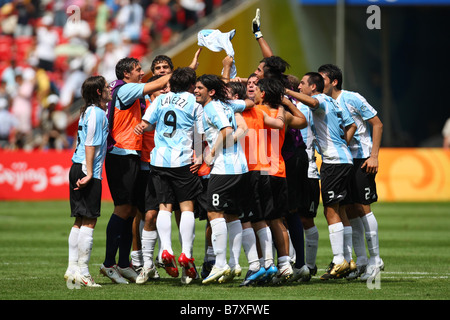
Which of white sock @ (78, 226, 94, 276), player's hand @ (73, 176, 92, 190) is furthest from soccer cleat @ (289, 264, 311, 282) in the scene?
player's hand @ (73, 176, 92, 190)

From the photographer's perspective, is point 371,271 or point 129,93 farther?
point 371,271

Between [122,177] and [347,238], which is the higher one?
[122,177]

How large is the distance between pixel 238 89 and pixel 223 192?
1.45 m

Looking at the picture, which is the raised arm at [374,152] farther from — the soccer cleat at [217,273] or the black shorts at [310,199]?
the soccer cleat at [217,273]

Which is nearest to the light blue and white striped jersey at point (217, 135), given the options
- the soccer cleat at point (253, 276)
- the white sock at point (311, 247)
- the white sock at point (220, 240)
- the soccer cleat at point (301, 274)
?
the white sock at point (220, 240)

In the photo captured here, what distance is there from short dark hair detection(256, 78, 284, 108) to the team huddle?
1 cm

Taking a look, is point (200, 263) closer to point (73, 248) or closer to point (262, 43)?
point (73, 248)

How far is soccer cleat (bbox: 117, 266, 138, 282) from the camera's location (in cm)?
988

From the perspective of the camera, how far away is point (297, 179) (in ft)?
33.0

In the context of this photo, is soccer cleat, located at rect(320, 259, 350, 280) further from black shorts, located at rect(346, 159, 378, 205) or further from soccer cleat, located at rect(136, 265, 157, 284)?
soccer cleat, located at rect(136, 265, 157, 284)

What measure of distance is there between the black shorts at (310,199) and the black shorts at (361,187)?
43 cm

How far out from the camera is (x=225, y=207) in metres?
9.20

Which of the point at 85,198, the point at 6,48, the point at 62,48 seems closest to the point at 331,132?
the point at 85,198
